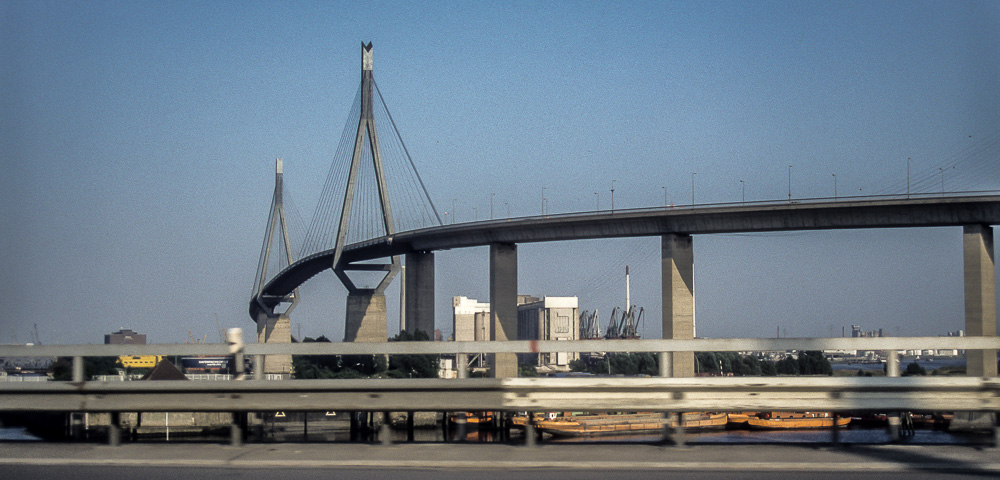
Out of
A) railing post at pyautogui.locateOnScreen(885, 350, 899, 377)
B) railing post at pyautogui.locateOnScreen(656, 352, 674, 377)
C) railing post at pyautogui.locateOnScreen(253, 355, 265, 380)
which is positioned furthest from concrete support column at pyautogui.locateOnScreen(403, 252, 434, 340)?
railing post at pyautogui.locateOnScreen(885, 350, 899, 377)

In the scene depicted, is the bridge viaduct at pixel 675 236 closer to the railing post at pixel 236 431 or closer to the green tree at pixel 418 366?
the green tree at pixel 418 366

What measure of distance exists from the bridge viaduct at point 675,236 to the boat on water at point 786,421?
38.5m

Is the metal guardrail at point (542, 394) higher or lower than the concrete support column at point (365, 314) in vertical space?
higher

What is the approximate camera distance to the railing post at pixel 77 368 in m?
7.64

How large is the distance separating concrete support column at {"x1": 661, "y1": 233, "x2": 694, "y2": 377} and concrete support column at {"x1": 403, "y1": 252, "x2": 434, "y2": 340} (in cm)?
2431

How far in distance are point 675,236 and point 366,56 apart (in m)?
32.7

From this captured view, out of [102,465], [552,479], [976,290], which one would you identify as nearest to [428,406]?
[552,479]

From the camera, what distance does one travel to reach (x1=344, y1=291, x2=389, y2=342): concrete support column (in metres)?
86.1

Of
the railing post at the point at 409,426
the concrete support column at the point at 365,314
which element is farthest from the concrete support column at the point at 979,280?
the railing post at the point at 409,426

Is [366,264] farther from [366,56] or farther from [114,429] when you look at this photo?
[114,429]

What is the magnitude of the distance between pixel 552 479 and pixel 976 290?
6114 centimetres

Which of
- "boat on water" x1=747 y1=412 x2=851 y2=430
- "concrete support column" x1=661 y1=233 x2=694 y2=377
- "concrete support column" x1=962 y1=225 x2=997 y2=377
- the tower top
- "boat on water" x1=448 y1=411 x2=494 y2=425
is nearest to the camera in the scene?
"boat on water" x1=448 y1=411 x2=494 y2=425

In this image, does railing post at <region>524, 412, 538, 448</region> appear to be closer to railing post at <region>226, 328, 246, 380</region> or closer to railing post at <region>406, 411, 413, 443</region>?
railing post at <region>406, 411, 413, 443</region>

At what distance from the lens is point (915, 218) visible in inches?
2486
